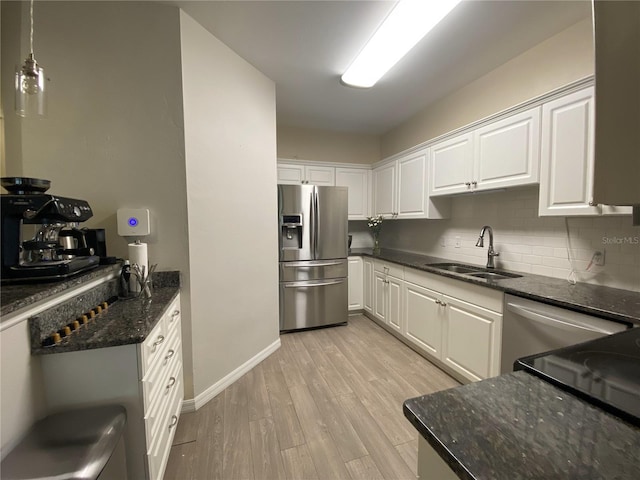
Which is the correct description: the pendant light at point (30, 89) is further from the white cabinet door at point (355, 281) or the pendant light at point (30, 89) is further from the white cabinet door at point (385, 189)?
the white cabinet door at point (385, 189)

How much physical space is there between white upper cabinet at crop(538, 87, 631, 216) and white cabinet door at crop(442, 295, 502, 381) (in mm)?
826

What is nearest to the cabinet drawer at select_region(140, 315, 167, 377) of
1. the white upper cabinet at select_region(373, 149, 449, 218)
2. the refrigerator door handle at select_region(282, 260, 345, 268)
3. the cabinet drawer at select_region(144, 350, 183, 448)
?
the cabinet drawer at select_region(144, 350, 183, 448)

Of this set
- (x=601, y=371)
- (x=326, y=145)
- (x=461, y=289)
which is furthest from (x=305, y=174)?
(x=601, y=371)

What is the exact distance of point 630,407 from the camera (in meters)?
0.54

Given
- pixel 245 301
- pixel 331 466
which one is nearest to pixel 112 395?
pixel 331 466

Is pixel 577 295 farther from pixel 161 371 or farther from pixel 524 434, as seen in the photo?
pixel 161 371

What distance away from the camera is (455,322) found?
2.19 metres

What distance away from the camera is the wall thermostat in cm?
171

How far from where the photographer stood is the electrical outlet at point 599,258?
5.89 ft

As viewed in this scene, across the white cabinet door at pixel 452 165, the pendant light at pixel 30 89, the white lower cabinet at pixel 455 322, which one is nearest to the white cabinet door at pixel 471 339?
the white lower cabinet at pixel 455 322

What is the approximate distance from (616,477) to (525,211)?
230cm

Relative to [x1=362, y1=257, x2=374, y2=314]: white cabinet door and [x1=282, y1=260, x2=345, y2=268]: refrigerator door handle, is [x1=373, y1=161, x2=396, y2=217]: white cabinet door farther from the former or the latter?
[x1=282, y1=260, x2=345, y2=268]: refrigerator door handle

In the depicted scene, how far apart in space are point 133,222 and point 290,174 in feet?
7.23

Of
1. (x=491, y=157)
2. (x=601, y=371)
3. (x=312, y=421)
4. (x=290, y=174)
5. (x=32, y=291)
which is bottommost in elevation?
(x=312, y=421)
